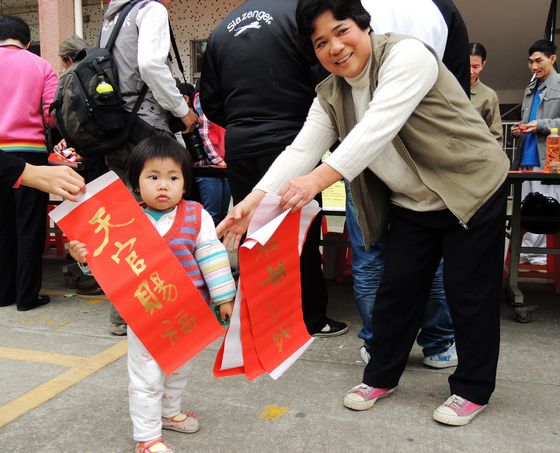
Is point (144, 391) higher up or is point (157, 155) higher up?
point (157, 155)

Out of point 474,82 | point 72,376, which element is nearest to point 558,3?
point 474,82

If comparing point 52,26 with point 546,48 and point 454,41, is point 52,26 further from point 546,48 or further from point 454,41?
point 454,41

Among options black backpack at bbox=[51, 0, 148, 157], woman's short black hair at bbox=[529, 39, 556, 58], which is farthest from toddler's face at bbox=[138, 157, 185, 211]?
woman's short black hair at bbox=[529, 39, 556, 58]

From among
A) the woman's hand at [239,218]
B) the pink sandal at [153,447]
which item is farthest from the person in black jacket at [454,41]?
the pink sandal at [153,447]

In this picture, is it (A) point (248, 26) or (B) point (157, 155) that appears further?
(A) point (248, 26)

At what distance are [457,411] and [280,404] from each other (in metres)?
0.72

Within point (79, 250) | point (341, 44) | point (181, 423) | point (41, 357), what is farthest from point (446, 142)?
point (41, 357)

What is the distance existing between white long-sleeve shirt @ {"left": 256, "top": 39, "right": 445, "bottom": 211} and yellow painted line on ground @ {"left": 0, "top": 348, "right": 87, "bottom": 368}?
60.5 inches

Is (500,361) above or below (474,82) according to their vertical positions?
below

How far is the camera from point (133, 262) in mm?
1918

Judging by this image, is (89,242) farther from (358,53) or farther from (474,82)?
(474,82)

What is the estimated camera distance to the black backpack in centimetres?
316

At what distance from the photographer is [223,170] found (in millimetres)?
3812

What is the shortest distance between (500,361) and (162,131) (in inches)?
89.9
